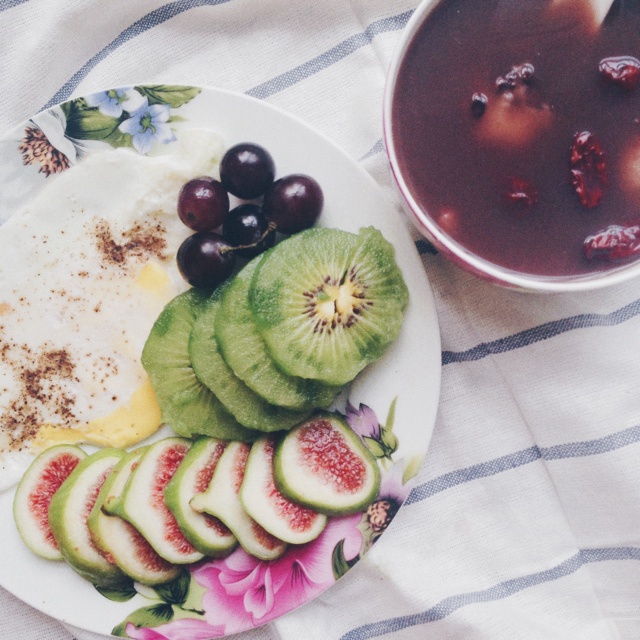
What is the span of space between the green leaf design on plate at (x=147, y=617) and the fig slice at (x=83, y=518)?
9 centimetres

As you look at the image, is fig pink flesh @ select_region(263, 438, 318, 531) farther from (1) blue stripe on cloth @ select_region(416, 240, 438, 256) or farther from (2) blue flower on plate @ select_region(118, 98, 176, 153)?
(2) blue flower on plate @ select_region(118, 98, 176, 153)

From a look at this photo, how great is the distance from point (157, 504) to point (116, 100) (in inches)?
39.7

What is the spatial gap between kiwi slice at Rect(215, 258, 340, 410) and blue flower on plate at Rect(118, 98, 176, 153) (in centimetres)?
42

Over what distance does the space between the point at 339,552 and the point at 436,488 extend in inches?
13.3

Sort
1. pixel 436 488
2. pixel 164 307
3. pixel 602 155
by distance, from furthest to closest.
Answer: pixel 436 488 → pixel 164 307 → pixel 602 155

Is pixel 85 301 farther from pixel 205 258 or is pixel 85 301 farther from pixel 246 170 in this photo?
pixel 246 170

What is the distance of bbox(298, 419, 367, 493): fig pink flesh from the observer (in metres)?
1.65

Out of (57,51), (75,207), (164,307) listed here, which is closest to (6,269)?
(75,207)

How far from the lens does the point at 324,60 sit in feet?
5.93

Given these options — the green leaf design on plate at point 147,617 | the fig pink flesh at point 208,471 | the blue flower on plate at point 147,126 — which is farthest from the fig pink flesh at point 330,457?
the blue flower on plate at point 147,126

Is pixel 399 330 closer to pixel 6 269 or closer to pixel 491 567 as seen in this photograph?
pixel 491 567

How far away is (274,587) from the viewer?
5.63 ft

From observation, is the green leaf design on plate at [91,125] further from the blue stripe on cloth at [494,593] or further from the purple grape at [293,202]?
the blue stripe on cloth at [494,593]

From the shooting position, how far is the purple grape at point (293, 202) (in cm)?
157
